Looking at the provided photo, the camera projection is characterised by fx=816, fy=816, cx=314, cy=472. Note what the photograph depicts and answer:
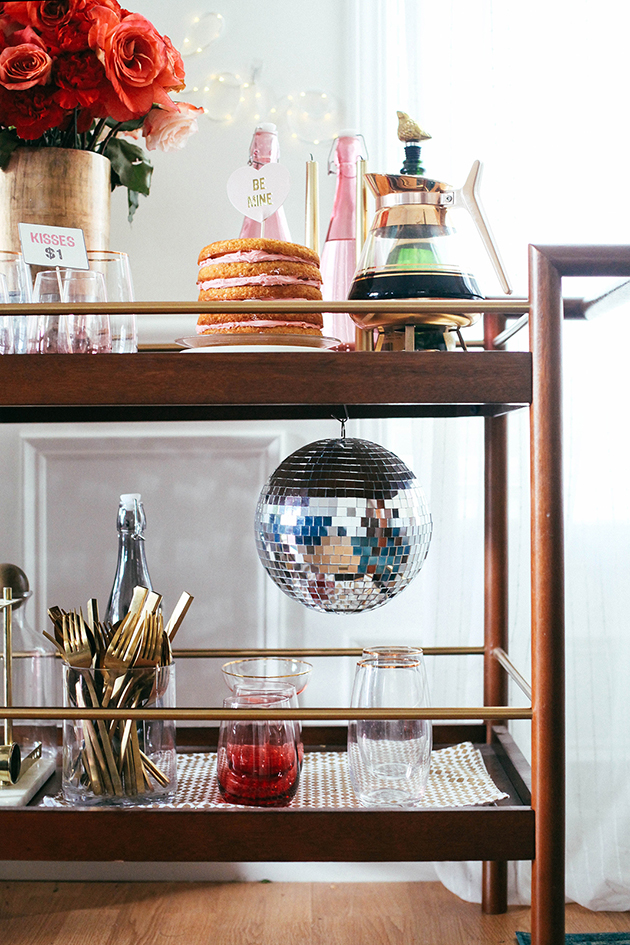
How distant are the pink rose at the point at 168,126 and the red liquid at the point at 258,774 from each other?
0.72m

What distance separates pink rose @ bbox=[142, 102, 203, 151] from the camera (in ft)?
3.25

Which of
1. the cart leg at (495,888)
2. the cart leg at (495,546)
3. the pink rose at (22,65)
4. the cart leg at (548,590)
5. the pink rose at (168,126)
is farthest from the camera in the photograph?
the cart leg at (495,888)

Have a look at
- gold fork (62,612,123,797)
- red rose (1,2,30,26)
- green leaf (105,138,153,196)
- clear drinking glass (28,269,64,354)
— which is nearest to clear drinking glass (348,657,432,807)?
gold fork (62,612,123,797)

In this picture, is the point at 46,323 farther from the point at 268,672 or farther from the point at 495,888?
the point at 495,888

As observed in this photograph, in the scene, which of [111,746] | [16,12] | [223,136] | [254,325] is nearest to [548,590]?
[254,325]

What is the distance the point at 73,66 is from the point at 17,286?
25 cm

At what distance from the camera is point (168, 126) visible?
99cm

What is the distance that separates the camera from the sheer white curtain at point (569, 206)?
1247 millimetres

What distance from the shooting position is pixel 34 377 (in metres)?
0.76

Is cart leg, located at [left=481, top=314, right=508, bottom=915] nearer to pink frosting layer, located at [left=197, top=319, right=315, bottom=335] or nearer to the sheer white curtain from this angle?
the sheer white curtain

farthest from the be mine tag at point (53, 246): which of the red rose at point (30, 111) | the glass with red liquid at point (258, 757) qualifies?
the glass with red liquid at point (258, 757)

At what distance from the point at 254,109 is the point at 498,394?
31.4 inches

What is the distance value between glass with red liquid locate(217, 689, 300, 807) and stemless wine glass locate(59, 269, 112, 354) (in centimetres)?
40

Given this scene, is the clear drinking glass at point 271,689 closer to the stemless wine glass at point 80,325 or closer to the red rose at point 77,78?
the stemless wine glass at point 80,325
